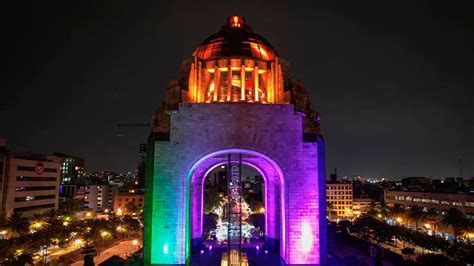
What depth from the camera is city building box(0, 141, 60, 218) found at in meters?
58.5

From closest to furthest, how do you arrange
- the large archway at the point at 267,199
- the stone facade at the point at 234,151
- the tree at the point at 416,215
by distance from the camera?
the stone facade at the point at 234,151 < the large archway at the point at 267,199 < the tree at the point at 416,215

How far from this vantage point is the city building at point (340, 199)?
385ft

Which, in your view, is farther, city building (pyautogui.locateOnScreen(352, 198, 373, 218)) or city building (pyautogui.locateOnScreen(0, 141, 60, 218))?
city building (pyautogui.locateOnScreen(352, 198, 373, 218))

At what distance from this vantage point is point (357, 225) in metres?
64.9

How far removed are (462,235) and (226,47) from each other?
149 feet

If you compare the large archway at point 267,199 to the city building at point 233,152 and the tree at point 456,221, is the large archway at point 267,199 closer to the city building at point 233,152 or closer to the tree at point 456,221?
the city building at point 233,152

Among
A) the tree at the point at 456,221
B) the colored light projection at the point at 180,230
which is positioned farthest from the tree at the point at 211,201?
the colored light projection at the point at 180,230

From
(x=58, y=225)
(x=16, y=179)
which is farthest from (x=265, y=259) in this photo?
(x=16, y=179)

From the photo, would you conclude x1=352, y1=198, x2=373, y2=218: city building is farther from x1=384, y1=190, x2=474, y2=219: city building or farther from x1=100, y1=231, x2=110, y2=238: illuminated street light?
x1=100, y1=231, x2=110, y2=238: illuminated street light

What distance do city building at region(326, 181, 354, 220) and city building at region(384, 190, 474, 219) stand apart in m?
23.0

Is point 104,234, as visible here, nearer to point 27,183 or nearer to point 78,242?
point 78,242

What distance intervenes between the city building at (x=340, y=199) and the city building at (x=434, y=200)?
75.4 feet

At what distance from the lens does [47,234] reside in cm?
3816

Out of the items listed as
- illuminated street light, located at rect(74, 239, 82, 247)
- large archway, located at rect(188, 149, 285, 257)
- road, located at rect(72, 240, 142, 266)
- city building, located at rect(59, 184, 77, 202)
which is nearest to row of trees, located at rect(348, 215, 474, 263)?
large archway, located at rect(188, 149, 285, 257)
